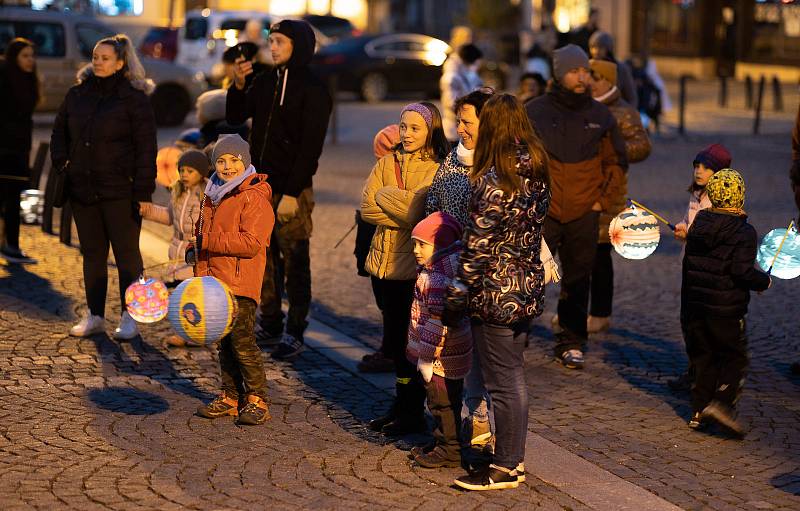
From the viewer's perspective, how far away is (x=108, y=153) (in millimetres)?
8609

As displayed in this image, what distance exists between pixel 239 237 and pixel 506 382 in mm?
1640

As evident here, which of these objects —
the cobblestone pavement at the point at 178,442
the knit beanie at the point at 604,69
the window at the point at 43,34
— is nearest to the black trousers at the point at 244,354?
the cobblestone pavement at the point at 178,442

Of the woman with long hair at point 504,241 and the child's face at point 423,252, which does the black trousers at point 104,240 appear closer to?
the child's face at point 423,252

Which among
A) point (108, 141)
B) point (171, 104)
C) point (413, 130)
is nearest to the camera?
point (413, 130)

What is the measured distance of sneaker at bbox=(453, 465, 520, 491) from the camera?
19.5 ft

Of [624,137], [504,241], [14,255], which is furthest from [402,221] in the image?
[14,255]

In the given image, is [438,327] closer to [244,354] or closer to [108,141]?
[244,354]

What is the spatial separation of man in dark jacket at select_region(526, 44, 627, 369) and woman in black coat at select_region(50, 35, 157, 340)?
2356 mm

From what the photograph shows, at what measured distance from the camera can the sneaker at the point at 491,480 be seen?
234 inches

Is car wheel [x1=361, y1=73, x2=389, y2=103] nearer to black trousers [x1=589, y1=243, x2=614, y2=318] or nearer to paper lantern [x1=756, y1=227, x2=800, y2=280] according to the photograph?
black trousers [x1=589, y1=243, x2=614, y2=318]

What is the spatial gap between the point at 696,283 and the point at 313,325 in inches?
127

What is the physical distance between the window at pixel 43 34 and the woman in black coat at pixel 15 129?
40.6ft

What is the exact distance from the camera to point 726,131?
78.1ft

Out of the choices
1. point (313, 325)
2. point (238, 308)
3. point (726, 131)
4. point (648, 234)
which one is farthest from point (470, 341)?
point (726, 131)
